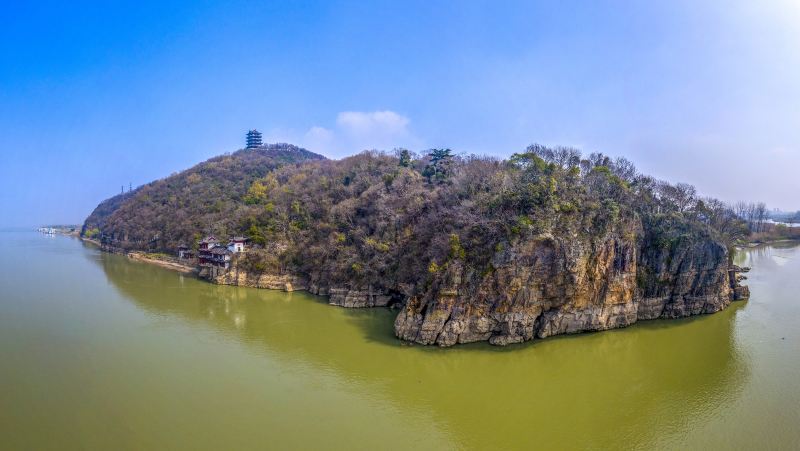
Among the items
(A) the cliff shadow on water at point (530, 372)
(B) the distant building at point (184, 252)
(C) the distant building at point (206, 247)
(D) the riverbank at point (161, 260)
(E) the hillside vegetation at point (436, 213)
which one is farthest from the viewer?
(B) the distant building at point (184, 252)

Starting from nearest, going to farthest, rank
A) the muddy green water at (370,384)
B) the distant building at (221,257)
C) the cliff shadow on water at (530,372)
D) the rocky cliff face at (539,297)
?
the muddy green water at (370,384)
the cliff shadow on water at (530,372)
the rocky cliff face at (539,297)
the distant building at (221,257)

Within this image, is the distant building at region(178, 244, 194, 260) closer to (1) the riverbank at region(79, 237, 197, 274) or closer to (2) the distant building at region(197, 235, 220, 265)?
(1) the riverbank at region(79, 237, 197, 274)

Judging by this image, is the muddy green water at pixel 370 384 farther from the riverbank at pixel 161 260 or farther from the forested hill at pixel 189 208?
Answer: the forested hill at pixel 189 208

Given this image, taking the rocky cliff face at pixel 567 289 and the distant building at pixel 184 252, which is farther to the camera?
the distant building at pixel 184 252

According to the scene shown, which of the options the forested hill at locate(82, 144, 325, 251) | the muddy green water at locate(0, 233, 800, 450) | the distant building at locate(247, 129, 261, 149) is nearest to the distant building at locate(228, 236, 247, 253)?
the forested hill at locate(82, 144, 325, 251)

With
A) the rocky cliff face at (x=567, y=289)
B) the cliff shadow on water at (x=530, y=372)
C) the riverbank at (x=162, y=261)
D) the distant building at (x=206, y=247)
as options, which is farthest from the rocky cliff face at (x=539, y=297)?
the riverbank at (x=162, y=261)

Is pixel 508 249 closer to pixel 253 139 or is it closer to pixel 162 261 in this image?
pixel 162 261
